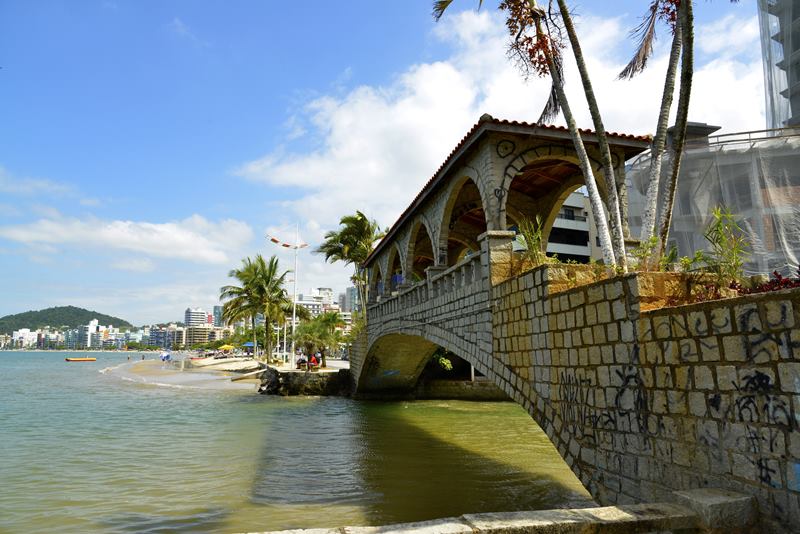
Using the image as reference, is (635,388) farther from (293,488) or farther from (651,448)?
(293,488)

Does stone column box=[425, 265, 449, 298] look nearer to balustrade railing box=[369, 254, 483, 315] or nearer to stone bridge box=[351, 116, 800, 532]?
balustrade railing box=[369, 254, 483, 315]

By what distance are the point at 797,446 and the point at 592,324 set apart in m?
2.63

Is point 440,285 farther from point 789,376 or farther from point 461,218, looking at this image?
point 789,376

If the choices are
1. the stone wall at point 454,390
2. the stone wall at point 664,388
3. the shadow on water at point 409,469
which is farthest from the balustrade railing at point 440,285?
the stone wall at point 454,390

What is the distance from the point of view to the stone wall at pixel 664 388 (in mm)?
3916

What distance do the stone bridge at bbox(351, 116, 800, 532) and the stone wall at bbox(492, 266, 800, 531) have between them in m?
0.01

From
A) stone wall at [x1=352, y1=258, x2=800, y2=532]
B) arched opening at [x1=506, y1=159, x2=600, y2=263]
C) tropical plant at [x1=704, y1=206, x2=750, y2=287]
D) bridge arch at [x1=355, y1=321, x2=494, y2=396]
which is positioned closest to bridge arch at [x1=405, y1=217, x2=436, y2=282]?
bridge arch at [x1=355, y1=321, x2=494, y2=396]

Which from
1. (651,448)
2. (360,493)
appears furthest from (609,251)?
(360,493)

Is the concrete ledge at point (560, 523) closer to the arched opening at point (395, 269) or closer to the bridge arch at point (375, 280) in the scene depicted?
the arched opening at point (395, 269)

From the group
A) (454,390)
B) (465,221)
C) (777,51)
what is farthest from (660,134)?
(777,51)

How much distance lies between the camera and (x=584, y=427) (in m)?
6.50

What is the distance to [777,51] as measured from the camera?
84.9 feet

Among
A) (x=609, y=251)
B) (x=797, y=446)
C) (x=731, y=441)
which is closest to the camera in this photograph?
(x=797, y=446)

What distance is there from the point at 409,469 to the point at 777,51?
93.1 feet
